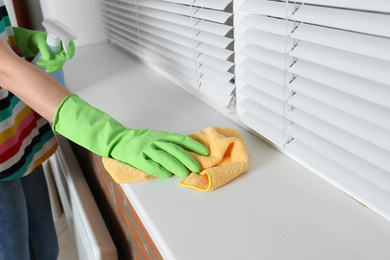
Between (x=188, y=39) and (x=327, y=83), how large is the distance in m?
0.55

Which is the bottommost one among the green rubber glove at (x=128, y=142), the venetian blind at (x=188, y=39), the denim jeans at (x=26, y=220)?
the denim jeans at (x=26, y=220)

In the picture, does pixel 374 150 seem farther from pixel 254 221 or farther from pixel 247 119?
pixel 247 119

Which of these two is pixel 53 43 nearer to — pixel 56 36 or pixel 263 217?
pixel 56 36

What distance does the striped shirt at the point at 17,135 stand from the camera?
97cm

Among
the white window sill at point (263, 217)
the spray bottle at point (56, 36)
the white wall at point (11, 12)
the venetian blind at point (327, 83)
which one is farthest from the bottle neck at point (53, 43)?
the white wall at point (11, 12)

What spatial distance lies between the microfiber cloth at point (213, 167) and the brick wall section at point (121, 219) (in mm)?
103

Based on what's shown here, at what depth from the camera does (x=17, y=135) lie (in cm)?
101

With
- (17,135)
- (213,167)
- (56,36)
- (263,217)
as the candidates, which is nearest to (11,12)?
Result: (56,36)

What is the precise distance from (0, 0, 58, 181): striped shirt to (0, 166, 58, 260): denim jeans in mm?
70

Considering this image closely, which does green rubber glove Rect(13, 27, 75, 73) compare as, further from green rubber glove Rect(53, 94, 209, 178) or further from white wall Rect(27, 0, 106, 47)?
white wall Rect(27, 0, 106, 47)

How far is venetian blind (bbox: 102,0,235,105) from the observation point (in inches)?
36.1

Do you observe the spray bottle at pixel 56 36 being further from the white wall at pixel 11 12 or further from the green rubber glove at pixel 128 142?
the white wall at pixel 11 12

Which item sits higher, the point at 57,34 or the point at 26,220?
the point at 57,34

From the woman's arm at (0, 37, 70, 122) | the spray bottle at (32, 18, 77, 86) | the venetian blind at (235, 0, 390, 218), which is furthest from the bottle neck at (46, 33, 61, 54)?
the venetian blind at (235, 0, 390, 218)
